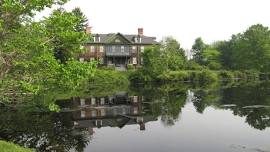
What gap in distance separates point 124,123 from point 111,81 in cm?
5566

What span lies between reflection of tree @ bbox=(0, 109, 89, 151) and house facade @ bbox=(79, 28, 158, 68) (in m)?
72.2

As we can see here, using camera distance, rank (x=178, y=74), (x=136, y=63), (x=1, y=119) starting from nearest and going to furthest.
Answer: (x=1, y=119) → (x=178, y=74) → (x=136, y=63)

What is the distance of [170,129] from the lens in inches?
1190

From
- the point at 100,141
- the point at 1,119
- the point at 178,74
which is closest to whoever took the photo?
the point at 100,141

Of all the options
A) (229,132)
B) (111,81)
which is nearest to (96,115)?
(229,132)

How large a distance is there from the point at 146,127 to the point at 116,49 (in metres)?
80.7

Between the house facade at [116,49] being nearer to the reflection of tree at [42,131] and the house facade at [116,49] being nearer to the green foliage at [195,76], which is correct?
the green foliage at [195,76]

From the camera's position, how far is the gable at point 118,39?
11004 cm

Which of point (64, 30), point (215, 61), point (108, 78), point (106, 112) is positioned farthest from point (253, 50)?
point (64, 30)

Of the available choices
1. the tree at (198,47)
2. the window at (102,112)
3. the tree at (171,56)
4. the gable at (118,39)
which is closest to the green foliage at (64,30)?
the window at (102,112)

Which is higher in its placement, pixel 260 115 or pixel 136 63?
pixel 136 63

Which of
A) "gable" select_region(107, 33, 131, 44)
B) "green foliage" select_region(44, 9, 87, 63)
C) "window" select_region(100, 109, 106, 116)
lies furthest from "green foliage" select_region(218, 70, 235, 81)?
"green foliage" select_region(44, 9, 87, 63)

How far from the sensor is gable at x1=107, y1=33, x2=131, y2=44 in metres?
110

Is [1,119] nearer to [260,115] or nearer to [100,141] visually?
[100,141]
